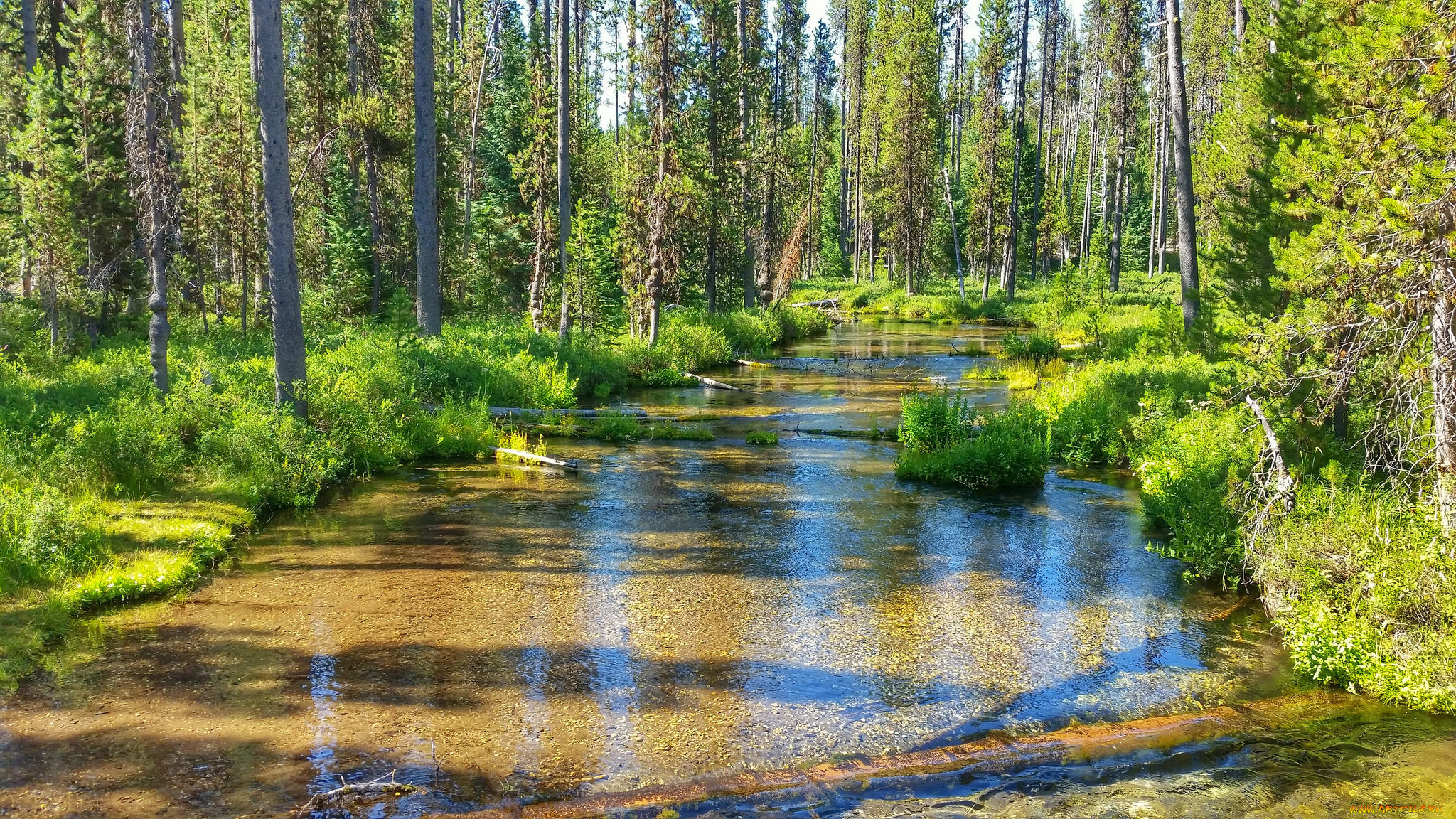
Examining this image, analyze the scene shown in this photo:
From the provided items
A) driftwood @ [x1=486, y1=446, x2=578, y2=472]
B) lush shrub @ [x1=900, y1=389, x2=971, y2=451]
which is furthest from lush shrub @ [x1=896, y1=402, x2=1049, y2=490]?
driftwood @ [x1=486, y1=446, x2=578, y2=472]

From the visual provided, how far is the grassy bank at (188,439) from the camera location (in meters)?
7.93

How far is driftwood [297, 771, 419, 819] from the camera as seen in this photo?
16.4 feet


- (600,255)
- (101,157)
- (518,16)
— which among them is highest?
(518,16)

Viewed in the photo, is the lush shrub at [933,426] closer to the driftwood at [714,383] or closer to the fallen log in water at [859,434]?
the fallen log in water at [859,434]

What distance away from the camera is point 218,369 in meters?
13.6

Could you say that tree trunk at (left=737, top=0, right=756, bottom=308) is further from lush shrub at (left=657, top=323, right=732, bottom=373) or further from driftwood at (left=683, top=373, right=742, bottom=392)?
driftwood at (left=683, top=373, right=742, bottom=392)

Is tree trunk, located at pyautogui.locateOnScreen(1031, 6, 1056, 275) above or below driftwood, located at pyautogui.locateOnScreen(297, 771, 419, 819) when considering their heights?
above

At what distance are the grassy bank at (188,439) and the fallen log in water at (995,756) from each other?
4.58 m

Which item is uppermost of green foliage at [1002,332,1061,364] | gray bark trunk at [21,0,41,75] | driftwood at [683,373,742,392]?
gray bark trunk at [21,0,41,75]

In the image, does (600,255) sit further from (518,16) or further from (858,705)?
(518,16)

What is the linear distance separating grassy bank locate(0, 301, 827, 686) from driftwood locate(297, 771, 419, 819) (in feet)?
10.0

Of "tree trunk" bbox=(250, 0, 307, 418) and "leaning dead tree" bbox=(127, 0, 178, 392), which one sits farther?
"tree trunk" bbox=(250, 0, 307, 418)

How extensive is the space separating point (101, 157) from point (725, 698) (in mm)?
20776

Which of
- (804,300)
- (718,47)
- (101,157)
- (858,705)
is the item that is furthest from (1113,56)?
(858,705)
